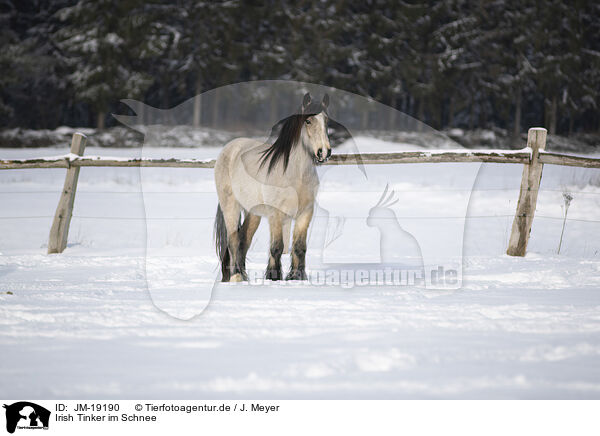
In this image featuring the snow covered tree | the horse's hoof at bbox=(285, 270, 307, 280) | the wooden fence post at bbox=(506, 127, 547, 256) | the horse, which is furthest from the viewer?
the snow covered tree

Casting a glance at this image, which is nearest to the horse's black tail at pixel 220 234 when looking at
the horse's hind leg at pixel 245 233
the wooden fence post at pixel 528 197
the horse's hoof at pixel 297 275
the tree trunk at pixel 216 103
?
the horse's hind leg at pixel 245 233

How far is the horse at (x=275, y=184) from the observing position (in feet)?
12.4

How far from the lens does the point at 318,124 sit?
3697mm

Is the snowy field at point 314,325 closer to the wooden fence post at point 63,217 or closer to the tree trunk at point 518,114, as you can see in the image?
the wooden fence post at point 63,217

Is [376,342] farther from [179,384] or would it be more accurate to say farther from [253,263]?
[253,263]

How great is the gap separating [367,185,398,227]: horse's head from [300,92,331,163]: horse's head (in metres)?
0.67

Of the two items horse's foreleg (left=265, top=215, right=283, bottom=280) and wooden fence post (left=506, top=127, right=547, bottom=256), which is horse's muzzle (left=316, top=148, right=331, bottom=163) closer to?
horse's foreleg (left=265, top=215, right=283, bottom=280)

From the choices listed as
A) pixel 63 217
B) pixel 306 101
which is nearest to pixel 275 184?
pixel 306 101

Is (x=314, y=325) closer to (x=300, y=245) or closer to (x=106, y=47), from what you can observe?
(x=300, y=245)

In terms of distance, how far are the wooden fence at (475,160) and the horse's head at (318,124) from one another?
206 centimetres

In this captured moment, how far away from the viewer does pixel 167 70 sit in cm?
2080

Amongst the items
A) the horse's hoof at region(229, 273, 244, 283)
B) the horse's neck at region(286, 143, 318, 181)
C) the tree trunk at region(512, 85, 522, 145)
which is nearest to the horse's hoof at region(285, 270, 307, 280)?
the horse's hoof at region(229, 273, 244, 283)
